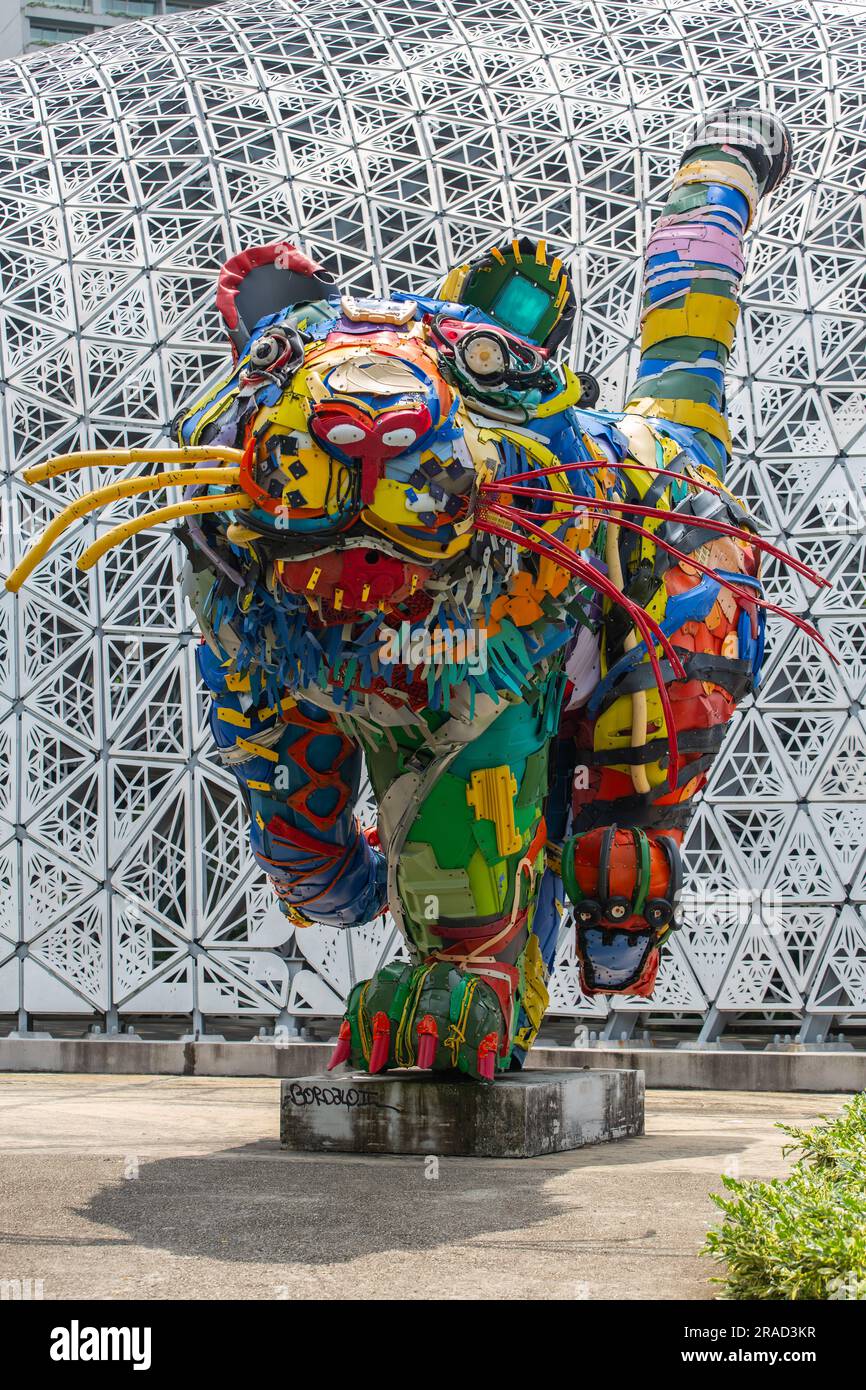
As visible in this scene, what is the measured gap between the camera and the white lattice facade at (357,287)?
63.1 ft

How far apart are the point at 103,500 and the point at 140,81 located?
1972 centimetres

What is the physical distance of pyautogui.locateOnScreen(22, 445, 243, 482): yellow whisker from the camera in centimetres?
618

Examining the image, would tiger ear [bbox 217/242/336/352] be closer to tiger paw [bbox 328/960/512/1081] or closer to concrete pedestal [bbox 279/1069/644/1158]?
tiger paw [bbox 328/960/512/1081]

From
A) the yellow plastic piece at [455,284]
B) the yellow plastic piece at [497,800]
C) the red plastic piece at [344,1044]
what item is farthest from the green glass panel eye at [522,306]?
the red plastic piece at [344,1044]

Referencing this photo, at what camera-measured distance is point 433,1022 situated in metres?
7.93

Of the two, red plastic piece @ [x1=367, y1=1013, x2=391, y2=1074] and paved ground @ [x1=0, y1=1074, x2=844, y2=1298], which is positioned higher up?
red plastic piece @ [x1=367, y1=1013, x2=391, y2=1074]

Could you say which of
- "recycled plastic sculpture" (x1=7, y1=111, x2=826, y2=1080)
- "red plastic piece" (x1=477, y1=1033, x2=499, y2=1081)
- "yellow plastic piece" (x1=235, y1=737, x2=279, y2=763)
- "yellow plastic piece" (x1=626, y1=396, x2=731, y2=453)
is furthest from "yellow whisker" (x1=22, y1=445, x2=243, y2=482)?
"yellow plastic piece" (x1=626, y1=396, x2=731, y2=453)

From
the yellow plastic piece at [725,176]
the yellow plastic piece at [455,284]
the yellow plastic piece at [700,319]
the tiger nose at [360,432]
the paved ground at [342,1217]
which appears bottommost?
the paved ground at [342,1217]

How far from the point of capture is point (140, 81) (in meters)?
23.9

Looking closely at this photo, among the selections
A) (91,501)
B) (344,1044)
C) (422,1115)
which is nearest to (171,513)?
(91,501)

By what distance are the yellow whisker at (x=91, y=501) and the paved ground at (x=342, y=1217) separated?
2.46m

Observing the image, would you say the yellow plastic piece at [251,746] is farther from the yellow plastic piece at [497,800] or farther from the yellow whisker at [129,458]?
the yellow whisker at [129,458]

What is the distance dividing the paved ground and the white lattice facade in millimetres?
9153

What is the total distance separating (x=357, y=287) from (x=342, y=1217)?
17333 mm
